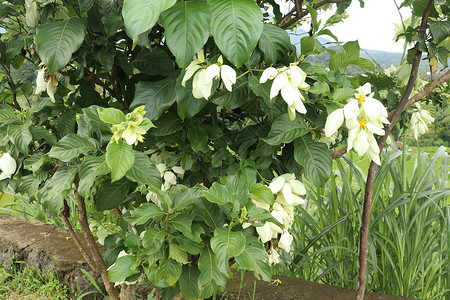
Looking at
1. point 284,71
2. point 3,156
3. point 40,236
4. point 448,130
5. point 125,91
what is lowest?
point 448,130

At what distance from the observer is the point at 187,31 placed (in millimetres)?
760

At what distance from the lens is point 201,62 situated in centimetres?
87

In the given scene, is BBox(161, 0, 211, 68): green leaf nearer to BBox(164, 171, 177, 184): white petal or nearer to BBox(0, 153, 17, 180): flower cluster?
BBox(164, 171, 177, 184): white petal

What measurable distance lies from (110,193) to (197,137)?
0.90ft

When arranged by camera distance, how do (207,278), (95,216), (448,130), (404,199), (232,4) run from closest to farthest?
(232,4), (207,278), (95,216), (404,199), (448,130)

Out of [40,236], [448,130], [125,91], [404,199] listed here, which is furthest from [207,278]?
[448,130]

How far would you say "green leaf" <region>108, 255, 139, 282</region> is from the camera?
0.97 m

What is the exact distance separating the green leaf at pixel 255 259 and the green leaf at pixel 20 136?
2.00ft

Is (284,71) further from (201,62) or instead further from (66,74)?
(66,74)

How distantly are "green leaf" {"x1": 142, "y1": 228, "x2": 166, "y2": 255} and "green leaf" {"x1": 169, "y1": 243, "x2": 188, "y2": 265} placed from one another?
5 centimetres

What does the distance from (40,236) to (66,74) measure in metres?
1.40

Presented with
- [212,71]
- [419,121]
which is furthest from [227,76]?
[419,121]

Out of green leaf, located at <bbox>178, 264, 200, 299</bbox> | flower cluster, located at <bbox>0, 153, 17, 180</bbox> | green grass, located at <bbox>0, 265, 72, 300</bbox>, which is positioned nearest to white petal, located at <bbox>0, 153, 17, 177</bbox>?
flower cluster, located at <bbox>0, 153, 17, 180</bbox>

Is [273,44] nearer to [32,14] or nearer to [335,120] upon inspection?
[335,120]
